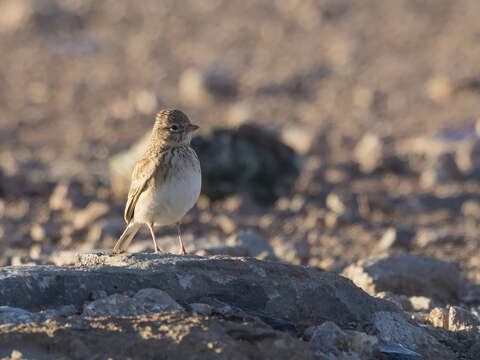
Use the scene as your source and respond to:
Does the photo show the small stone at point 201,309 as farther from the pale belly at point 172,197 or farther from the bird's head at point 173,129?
the bird's head at point 173,129

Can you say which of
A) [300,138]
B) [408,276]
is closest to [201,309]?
[408,276]

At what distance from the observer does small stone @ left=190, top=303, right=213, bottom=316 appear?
14.4 feet

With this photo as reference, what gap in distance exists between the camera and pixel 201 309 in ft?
14.5

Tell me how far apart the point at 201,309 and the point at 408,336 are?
3.64 feet

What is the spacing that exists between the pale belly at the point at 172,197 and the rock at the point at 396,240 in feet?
10.9

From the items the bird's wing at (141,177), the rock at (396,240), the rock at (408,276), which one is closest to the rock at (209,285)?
the bird's wing at (141,177)

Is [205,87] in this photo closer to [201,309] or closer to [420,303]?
[420,303]

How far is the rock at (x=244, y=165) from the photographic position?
10289mm

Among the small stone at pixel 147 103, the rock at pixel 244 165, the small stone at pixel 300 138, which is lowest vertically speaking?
the rock at pixel 244 165

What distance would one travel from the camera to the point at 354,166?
11930 millimetres

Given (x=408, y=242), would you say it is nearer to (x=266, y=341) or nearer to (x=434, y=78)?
(x=266, y=341)

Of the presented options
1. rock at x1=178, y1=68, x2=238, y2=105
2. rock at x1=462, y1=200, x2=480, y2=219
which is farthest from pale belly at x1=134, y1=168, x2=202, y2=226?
rock at x1=178, y1=68, x2=238, y2=105

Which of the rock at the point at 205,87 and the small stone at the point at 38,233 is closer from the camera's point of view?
the small stone at the point at 38,233

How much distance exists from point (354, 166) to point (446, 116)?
116 inches
